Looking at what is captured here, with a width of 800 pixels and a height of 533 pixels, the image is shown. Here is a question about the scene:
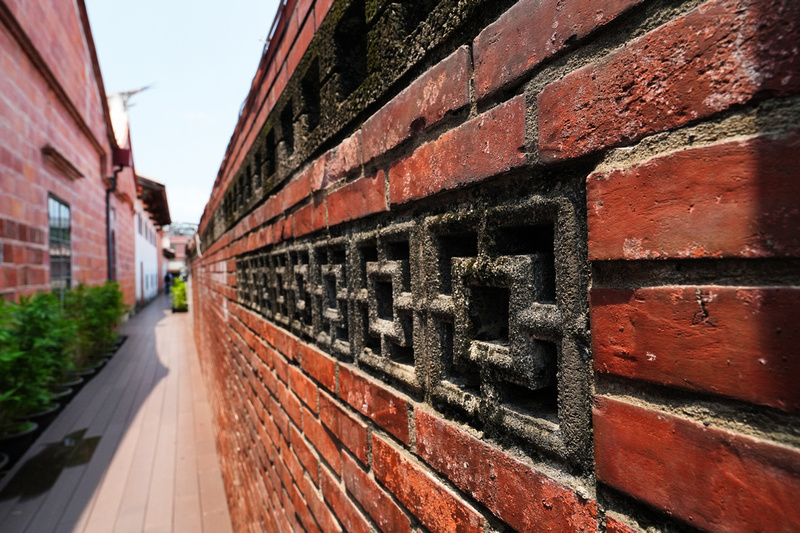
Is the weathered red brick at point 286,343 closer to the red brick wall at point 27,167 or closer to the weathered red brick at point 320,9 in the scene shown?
the weathered red brick at point 320,9

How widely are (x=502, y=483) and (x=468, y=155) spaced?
0.46m

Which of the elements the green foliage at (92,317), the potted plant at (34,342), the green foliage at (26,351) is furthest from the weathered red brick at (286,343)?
the green foliage at (92,317)

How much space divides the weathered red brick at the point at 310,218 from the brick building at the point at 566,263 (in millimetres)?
109

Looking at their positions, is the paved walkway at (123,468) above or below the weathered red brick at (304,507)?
below

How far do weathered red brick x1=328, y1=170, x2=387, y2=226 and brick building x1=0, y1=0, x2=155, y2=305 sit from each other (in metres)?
3.98

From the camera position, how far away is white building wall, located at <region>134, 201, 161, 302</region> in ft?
57.5

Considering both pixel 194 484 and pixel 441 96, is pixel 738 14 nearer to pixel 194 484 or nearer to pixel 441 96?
pixel 441 96

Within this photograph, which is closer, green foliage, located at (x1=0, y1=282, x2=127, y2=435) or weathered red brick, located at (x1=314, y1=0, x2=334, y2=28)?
weathered red brick, located at (x1=314, y1=0, x2=334, y2=28)

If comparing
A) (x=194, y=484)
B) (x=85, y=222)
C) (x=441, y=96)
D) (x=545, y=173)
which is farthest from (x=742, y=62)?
(x=85, y=222)

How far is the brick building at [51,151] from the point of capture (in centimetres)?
393

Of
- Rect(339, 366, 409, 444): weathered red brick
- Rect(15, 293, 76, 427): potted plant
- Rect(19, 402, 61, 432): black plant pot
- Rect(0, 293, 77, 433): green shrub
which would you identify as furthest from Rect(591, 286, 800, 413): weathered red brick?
Rect(19, 402, 61, 432): black plant pot

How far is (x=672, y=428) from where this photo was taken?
0.40 meters

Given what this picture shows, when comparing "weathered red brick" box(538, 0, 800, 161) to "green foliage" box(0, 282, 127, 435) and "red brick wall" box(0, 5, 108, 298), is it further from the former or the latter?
"red brick wall" box(0, 5, 108, 298)

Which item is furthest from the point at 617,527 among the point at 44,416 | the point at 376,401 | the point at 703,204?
the point at 44,416
